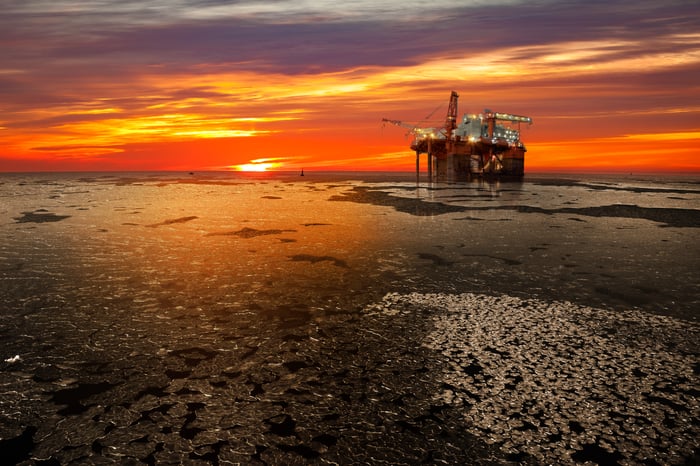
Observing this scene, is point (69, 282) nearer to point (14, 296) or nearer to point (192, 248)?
point (14, 296)

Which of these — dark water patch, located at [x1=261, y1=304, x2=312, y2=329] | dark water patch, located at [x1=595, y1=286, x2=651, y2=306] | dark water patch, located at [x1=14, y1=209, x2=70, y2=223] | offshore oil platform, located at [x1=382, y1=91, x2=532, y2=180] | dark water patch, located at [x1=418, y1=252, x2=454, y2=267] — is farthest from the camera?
offshore oil platform, located at [x1=382, y1=91, x2=532, y2=180]

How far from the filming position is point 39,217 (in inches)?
1126

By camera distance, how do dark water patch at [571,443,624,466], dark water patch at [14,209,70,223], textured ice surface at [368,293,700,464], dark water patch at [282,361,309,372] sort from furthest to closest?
1. dark water patch at [14,209,70,223]
2. dark water patch at [282,361,309,372]
3. textured ice surface at [368,293,700,464]
4. dark water patch at [571,443,624,466]

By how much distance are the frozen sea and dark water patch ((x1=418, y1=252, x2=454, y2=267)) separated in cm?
9

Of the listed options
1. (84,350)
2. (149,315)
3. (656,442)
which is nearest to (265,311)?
(149,315)

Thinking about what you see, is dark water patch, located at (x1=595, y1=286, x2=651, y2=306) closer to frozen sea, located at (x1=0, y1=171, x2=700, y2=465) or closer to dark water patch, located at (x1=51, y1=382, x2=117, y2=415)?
frozen sea, located at (x1=0, y1=171, x2=700, y2=465)

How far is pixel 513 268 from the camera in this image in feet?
47.0

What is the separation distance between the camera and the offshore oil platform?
124 meters

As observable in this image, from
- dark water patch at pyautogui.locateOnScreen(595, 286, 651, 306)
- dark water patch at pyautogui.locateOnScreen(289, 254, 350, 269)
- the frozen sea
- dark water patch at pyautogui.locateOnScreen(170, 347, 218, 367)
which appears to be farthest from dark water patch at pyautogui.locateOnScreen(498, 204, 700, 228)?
dark water patch at pyautogui.locateOnScreen(170, 347, 218, 367)

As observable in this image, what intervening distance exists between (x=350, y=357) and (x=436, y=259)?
338 inches

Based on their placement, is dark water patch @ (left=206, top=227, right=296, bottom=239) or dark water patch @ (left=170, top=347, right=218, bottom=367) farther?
dark water patch @ (left=206, top=227, right=296, bottom=239)

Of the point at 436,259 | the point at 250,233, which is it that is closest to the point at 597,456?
A: the point at 436,259

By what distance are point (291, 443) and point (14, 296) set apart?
9.39 m

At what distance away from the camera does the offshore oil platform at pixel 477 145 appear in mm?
123875
